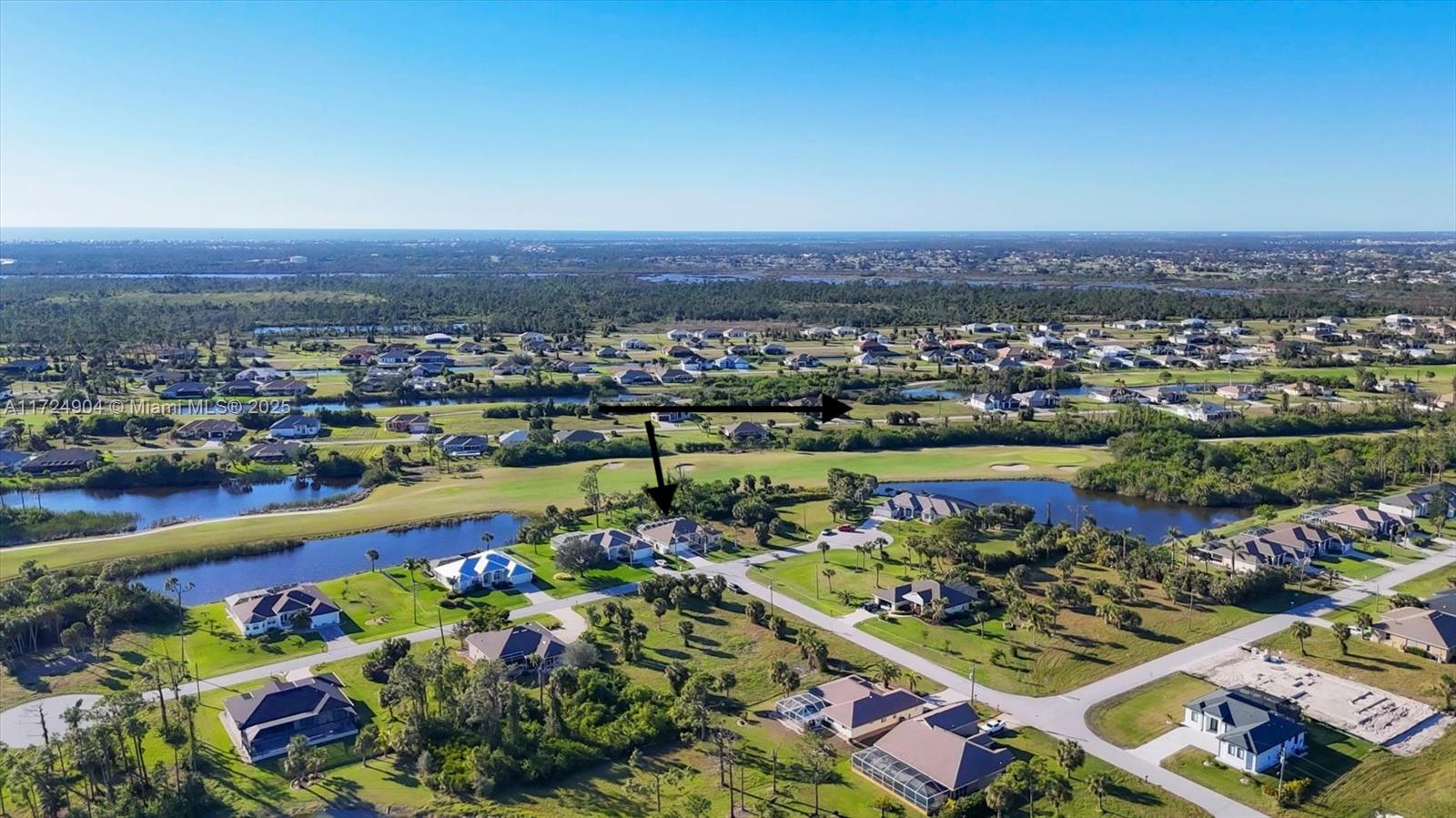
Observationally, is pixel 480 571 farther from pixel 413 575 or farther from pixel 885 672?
pixel 885 672

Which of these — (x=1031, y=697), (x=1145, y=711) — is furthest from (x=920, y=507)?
(x=1145, y=711)

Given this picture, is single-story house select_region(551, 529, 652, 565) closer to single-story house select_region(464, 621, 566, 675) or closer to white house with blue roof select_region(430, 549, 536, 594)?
white house with blue roof select_region(430, 549, 536, 594)

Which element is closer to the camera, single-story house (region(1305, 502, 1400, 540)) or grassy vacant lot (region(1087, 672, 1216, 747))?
grassy vacant lot (region(1087, 672, 1216, 747))

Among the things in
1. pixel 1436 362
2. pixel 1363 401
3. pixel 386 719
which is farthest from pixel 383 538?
pixel 1436 362

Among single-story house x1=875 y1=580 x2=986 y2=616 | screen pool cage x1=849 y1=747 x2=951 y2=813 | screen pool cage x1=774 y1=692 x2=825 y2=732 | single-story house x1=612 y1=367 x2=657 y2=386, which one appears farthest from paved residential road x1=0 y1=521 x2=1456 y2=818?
single-story house x1=612 y1=367 x2=657 y2=386

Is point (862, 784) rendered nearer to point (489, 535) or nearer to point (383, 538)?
point (489, 535)

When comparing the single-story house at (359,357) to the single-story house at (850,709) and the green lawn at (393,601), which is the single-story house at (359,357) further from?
the single-story house at (850,709)

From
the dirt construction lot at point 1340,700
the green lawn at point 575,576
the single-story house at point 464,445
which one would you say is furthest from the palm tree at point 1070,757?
the single-story house at point 464,445
